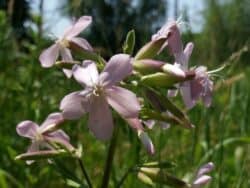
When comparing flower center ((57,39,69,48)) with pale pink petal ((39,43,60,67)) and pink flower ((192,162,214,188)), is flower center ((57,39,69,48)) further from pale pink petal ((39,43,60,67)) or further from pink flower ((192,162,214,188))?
pink flower ((192,162,214,188))

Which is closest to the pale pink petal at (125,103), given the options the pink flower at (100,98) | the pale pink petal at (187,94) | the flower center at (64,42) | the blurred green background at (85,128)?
the pink flower at (100,98)

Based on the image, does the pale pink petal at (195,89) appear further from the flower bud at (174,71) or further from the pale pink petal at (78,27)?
the pale pink petal at (78,27)

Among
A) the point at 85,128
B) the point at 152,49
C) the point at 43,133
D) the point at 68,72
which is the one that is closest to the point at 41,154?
the point at 43,133

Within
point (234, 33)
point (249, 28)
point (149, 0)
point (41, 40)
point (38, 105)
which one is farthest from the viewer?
point (249, 28)

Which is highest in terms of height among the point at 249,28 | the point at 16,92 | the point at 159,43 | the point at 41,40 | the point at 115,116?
the point at 159,43

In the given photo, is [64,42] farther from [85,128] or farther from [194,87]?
[85,128]

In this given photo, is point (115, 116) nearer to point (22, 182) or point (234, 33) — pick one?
point (22, 182)

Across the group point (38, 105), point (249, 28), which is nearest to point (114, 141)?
point (38, 105)
